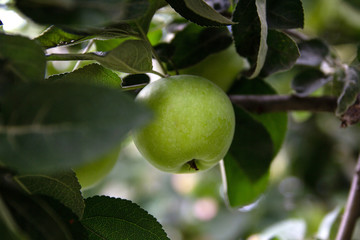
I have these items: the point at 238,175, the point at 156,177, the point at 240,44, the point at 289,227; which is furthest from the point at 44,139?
the point at 156,177

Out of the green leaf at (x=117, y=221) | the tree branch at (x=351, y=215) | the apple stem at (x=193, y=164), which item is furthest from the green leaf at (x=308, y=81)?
the green leaf at (x=117, y=221)

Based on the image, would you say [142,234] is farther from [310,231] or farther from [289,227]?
[310,231]

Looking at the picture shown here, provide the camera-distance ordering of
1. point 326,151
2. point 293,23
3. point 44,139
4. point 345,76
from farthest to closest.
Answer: point 326,151 → point 345,76 → point 293,23 → point 44,139

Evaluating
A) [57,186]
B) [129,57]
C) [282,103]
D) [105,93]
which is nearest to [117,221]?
[57,186]

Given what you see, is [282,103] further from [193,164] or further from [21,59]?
[21,59]

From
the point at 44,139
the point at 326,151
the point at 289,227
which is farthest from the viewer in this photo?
the point at 326,151

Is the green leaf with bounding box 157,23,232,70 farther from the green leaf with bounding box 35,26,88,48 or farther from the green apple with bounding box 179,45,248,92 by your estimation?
the green leaf with bounding box 35,26,88,48

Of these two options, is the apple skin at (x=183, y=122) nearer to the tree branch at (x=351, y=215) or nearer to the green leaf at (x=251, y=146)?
the green leaf at (x=251, y=146)
